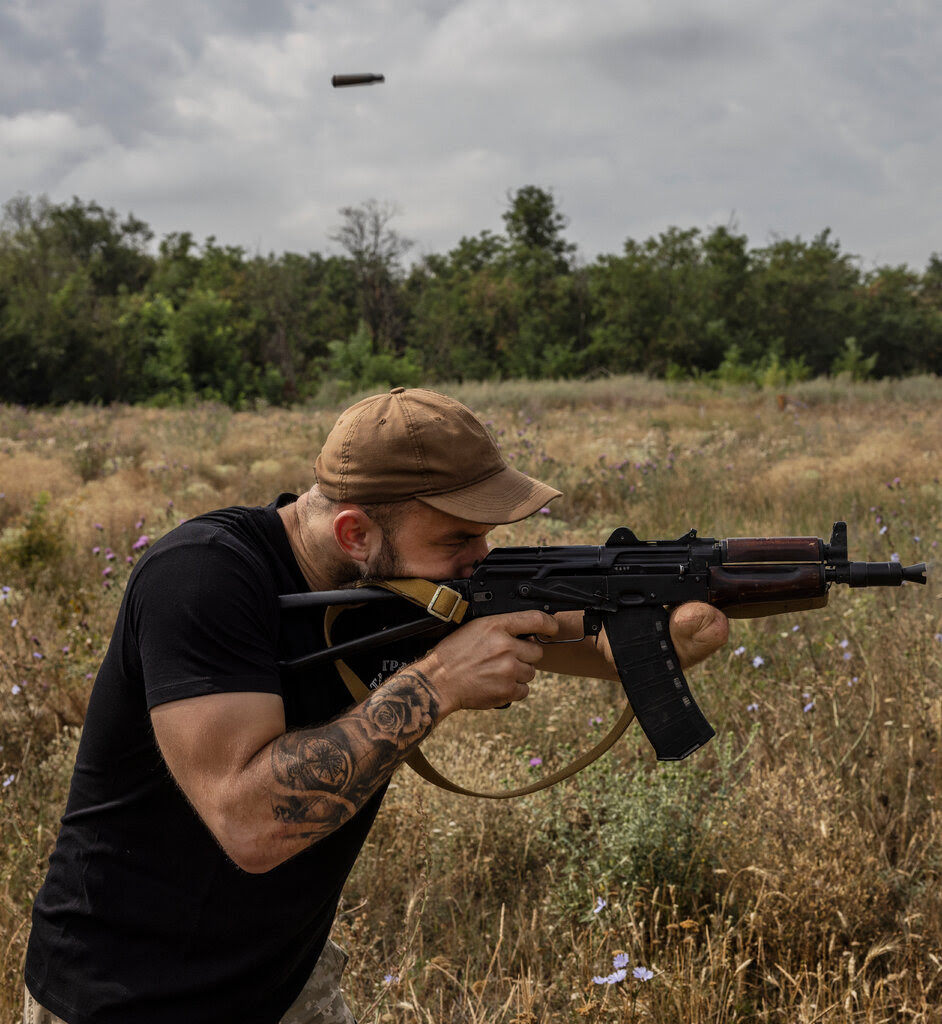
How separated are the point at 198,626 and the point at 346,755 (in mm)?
355

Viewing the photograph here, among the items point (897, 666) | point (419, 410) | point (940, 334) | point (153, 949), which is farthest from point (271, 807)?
point (940, 334)

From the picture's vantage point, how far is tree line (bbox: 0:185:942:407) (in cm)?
3216

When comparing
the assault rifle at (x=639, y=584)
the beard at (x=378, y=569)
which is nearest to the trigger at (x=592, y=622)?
the assault rifle at (x=639, y=584)

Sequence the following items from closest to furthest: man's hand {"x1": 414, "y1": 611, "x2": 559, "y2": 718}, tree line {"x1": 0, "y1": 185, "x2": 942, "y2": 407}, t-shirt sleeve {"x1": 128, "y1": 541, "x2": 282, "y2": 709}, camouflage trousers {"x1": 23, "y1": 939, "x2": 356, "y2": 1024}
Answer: t-shirt sleeve {"x1": 128, "y1": 541, "x2": 282, "y2": 709}
man's hand {"x1": 414, "y1": 611, "x2": 559, "y2": 718}
camouflage trousers {"x1": 23, "y1": 939, "x2": 356, "y2": 1024}
tree line {"x1": 0, "y1": 185, "x2": 942, "y2": 407}

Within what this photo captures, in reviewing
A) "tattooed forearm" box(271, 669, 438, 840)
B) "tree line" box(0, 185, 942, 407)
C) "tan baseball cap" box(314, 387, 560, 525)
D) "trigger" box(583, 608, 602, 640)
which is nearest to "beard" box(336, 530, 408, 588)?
"tan baseball cap" box(314, 387, 560, 525)

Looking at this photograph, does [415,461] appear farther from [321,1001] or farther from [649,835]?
[649,835]

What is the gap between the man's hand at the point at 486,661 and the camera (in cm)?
178

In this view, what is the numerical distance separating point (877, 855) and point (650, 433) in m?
8.45

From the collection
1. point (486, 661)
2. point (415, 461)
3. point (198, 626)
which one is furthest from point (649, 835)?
point (198, 626)

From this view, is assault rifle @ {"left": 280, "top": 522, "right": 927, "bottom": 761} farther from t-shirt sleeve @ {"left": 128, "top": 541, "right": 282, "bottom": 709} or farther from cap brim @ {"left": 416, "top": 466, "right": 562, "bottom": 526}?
t-shirt sleeve @ {"left": 128, "top": 541, "right": 282, "bottom": 709}

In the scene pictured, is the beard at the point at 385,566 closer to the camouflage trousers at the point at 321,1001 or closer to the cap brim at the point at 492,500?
the cap brim at the point at 492,500

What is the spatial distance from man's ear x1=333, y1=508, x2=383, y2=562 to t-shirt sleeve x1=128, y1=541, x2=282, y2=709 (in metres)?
0.27

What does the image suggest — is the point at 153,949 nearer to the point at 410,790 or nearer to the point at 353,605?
the point at 353,605

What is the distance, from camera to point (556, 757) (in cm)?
361
